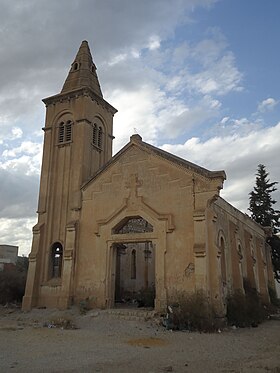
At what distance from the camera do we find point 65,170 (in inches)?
949

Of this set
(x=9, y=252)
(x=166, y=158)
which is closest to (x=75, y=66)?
(x=166, y=158)

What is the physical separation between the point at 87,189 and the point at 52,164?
3.90m

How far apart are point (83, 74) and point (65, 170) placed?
24.5 ft

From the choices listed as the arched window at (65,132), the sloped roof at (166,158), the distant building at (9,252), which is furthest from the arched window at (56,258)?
the distant building at (9,252)

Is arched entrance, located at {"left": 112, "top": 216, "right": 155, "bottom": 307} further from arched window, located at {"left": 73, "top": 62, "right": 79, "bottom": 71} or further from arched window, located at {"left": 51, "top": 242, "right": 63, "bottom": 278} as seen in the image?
arched window, located at {"left": 73, "top": 62, "right": 79, "bottom": 71}

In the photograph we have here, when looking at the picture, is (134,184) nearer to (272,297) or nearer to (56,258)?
(56,258)

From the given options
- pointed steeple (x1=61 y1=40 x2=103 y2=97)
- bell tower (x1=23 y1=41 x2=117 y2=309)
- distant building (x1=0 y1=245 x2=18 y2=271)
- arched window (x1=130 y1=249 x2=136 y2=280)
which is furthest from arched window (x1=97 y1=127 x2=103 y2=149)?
distant building (x1=0 y1=245 x2=18 y2=271)

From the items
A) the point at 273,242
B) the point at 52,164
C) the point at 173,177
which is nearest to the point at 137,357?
the point at 173,177

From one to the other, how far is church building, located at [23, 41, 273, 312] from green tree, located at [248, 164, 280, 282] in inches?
210

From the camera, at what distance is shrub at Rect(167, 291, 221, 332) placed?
622 inches

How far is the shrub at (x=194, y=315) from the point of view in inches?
622

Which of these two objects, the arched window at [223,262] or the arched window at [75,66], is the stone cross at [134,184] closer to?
the arched window at [223,262]

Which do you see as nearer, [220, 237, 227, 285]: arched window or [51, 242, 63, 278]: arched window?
[220, 237, 227, 285]: arched window

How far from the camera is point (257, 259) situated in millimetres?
27734
